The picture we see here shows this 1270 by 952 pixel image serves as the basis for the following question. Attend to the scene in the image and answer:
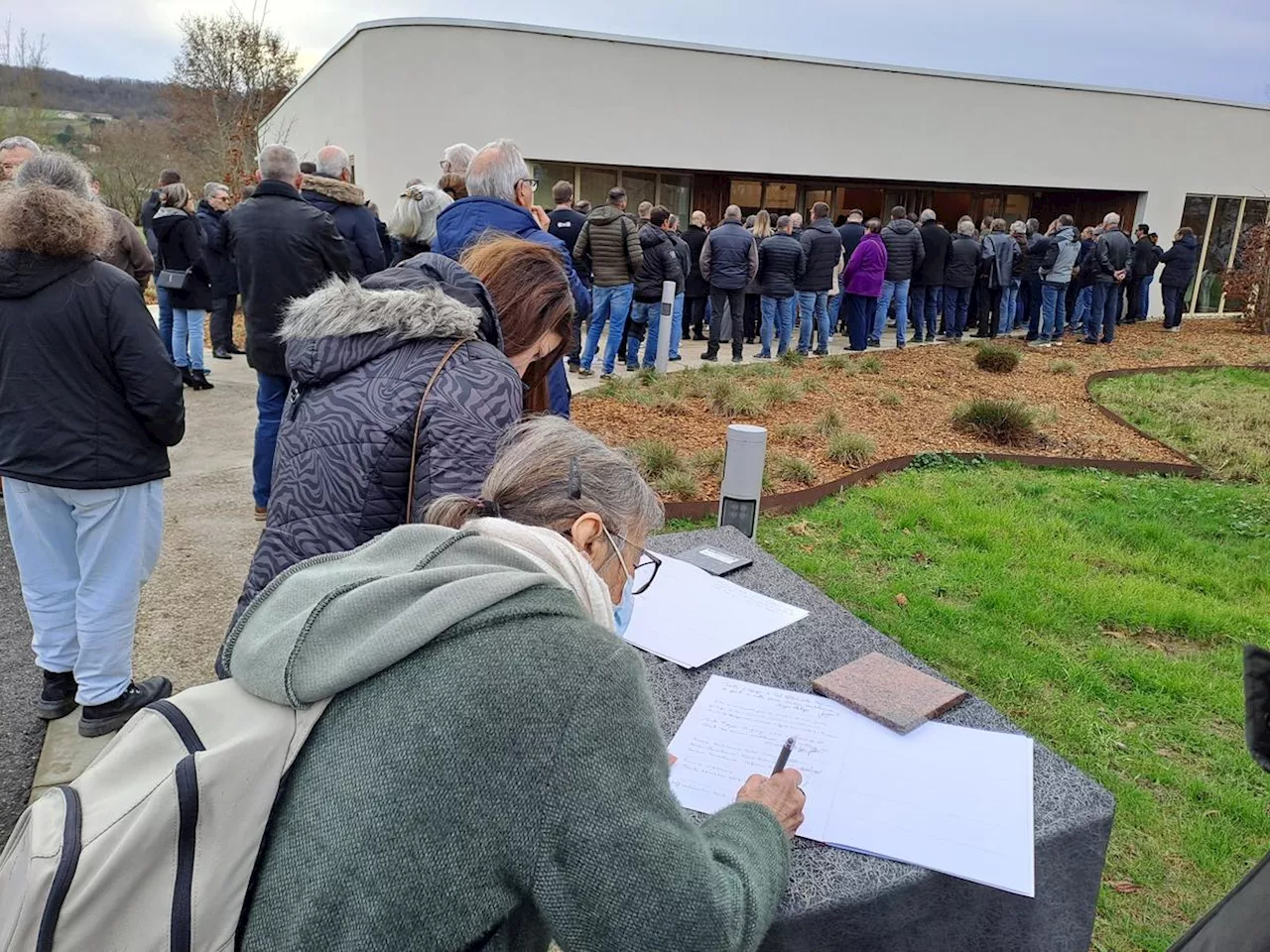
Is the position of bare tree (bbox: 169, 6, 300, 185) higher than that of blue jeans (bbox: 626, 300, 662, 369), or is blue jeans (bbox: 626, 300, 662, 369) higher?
bare tree (bbox: 169, 6, 300, 185)

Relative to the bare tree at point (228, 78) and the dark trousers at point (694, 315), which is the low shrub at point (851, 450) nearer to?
the dark trousers at point (694, 315)

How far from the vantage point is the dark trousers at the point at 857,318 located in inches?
512

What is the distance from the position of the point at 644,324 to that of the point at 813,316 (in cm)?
316

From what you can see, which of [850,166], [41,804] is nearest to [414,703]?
[41,804]

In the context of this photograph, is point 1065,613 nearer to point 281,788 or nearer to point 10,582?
point 281,788

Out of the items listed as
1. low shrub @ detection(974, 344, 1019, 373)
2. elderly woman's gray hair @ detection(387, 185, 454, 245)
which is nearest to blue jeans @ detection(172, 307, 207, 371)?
elderly woman's gray hair @ detection(387, 185, 454, 245)

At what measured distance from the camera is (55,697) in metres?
3.42

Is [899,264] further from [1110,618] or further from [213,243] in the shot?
[1110,618]

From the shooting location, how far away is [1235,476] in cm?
745

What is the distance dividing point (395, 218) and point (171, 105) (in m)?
27.5

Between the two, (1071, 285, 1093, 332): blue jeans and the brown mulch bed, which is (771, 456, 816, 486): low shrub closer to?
the brown mulch bed

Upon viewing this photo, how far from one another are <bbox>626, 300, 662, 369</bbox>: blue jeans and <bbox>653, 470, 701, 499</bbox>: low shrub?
481 cm

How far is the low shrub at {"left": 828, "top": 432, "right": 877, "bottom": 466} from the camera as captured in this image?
6973 millimetres

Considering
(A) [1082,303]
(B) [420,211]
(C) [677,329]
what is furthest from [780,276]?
(B) [420,211]
